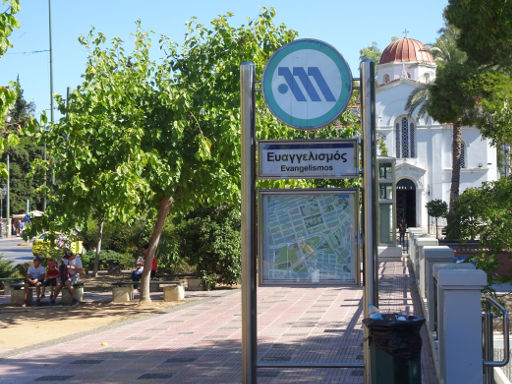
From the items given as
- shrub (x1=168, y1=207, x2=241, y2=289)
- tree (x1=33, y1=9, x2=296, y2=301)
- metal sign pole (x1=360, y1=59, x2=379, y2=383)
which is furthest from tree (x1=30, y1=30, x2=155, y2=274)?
metal sign pole (x1=360, y1=59, x2=379, y2=383)

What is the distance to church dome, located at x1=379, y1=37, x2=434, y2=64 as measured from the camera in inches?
2562

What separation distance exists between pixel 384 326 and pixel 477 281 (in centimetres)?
88

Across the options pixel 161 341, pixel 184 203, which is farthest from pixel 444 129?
pixel 161 341

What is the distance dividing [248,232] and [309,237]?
22.8 inches

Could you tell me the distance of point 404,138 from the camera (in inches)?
2466

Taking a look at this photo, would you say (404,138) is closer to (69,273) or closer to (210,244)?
(210,244)

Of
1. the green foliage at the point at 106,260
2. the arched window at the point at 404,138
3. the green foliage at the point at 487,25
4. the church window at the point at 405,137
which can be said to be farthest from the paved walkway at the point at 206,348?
the church window at the point at 405,137

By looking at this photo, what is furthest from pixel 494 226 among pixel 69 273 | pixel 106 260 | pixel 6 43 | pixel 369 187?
pixel 106 260

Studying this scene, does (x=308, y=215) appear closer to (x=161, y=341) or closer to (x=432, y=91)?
(x=161, y=341)

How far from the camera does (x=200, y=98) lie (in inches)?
616

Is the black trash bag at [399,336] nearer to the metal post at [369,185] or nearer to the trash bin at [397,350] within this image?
the trash bin at [397,350]

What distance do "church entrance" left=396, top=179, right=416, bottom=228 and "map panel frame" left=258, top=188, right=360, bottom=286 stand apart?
55.9m

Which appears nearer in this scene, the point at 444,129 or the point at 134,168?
the point at 134,168

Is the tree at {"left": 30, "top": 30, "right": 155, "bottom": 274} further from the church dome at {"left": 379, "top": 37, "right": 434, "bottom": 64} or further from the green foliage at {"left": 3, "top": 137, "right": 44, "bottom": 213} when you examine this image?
the green foliage at {"left": 3, "top": 137, "right": 44, "bottom": 213}
